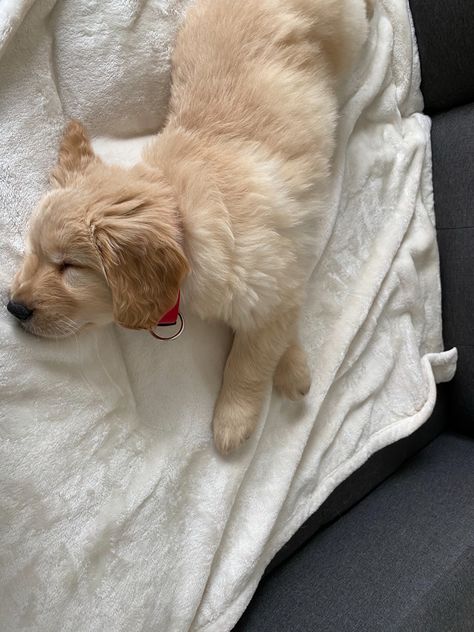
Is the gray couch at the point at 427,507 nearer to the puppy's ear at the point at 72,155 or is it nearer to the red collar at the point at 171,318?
the red collar at the point at 171,318

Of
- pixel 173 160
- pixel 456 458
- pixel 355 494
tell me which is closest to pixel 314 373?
pixel 355 494

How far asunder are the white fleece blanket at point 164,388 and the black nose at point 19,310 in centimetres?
7

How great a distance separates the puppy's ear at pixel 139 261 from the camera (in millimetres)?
1269

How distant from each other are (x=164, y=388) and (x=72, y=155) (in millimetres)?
668

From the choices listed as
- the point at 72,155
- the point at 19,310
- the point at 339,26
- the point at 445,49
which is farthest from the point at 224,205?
the point at 445,49

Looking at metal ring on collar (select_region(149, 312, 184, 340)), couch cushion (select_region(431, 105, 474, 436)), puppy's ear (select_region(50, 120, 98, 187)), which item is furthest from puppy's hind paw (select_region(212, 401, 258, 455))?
couch cushion (select_region(431, 105, 474, 436))

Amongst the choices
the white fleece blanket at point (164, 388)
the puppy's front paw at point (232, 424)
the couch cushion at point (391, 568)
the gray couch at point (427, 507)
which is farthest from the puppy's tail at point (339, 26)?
the couch cushion at point (391, 568)

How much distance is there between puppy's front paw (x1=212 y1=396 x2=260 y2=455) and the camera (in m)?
1.66

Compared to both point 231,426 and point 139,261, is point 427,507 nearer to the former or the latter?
point 231,426

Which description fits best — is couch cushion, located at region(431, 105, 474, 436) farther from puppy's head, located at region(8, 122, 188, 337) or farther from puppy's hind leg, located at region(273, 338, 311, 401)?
puppy's head, located at region(8, 122, 188, 337)

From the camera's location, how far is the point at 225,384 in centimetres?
170

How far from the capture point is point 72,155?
4.88ft

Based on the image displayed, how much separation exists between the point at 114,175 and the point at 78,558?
3.13 feet

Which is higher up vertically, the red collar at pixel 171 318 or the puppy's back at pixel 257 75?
the puppy's back at pixel 257 75
